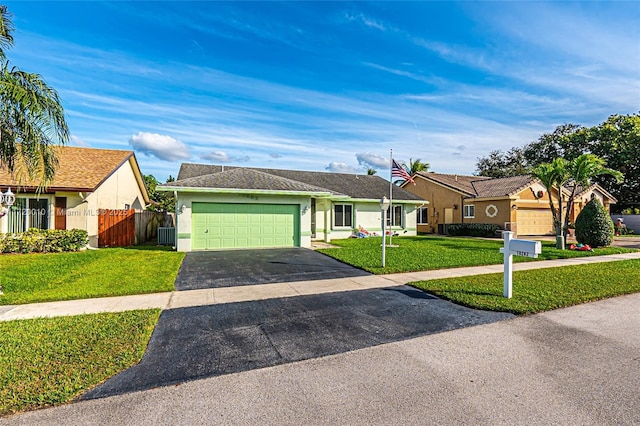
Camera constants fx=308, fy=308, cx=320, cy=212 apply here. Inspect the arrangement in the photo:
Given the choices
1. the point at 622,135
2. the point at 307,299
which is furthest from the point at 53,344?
the point at 622,135

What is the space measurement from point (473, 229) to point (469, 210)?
2.01 metres

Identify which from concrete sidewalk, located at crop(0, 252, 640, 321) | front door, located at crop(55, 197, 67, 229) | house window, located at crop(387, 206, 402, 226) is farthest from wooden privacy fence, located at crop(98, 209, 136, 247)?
house window, located at crop(387, 206, 402, 226)

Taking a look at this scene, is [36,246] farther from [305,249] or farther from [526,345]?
[526,345]

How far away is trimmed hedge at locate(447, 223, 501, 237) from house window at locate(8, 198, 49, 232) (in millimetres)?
25524

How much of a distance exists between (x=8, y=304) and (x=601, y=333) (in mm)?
10704

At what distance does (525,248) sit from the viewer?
6254 millimetres

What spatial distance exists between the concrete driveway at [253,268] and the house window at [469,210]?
16.6 m

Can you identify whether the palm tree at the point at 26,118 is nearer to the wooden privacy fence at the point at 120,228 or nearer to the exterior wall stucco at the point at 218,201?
the exterior wall stucco at the point at 218,201

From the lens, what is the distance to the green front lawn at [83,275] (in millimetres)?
6934

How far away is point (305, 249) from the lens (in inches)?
582

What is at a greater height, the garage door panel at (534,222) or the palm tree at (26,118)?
the palm tree at (26,118)

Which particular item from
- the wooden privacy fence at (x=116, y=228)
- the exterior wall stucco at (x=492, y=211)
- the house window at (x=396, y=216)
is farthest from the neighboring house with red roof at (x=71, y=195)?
the exterior wall stucco at (x=492, y=211)

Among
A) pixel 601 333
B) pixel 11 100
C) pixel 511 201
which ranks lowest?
pixel 601 333

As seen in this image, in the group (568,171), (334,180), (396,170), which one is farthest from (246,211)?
(568,171)
